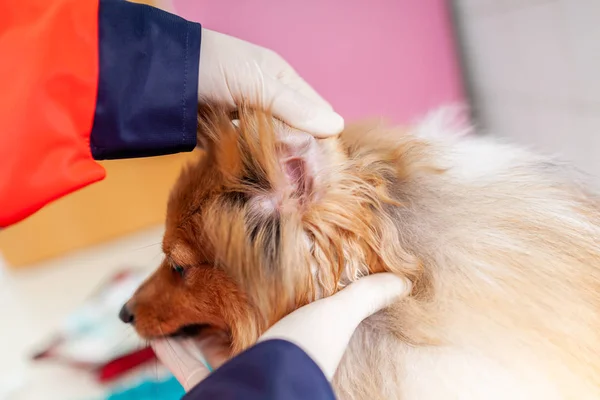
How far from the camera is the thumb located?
42.5 inches

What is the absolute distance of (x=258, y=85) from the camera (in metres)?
1.12

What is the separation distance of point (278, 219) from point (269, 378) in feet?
1.01

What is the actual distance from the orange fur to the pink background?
1.43 metres

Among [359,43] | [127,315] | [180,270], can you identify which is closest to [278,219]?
[180,270]

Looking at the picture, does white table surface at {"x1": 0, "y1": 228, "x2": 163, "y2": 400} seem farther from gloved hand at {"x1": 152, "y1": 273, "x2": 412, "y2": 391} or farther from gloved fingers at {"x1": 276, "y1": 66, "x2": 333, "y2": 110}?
gloved hand at {"x1": 152, "y1": 273, "x2": 412, "y2": 391}

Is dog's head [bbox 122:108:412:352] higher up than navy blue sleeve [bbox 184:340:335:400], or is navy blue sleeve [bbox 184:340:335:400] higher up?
dog's head [bbox 122:108:412:352]

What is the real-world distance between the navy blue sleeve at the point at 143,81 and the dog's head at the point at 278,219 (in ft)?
0.46

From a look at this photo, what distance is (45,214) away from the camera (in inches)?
104

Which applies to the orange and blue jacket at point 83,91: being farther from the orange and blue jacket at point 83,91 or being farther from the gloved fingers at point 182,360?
the gloved fingers at point 182,360

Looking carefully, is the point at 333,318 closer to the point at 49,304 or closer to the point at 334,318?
the point at 334,318

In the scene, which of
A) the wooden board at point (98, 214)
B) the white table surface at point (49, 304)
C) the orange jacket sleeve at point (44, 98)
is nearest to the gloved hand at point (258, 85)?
the orange jacket sleeve at point (44, 98)

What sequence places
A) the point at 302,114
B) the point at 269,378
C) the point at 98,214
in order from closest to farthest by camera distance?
the point at 269,378 < the point at 302,114 < the point at 98,214

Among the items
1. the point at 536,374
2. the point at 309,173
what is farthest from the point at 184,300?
the point at 536,374

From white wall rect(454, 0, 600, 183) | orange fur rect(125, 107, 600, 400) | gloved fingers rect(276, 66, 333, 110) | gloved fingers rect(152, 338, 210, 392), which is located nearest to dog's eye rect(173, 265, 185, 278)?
orange fur rect(125, 107, 600, 400)
